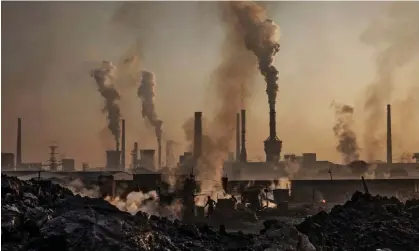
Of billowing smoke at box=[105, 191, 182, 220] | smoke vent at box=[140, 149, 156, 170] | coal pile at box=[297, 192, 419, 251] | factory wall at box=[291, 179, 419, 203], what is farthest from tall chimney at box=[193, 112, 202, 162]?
coal pile at box=[297, 192, 419, 251]

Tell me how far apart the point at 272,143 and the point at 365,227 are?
9.93 m

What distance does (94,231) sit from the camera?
740 cm

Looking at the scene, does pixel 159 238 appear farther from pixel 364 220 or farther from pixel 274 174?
pixel 274 174

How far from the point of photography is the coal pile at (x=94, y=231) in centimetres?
741

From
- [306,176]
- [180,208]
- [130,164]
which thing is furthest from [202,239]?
[306,176]

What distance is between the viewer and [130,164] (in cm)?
2392

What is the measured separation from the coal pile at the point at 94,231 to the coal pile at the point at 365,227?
1.13 m

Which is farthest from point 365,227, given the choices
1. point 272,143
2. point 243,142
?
point 243,142

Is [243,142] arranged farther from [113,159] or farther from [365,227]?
[365,227]

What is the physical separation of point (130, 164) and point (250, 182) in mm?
6480

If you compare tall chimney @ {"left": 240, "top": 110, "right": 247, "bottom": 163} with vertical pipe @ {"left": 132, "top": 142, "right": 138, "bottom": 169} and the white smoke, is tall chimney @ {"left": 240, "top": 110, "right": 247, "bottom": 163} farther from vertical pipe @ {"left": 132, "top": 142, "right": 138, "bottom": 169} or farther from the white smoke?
the white smoke

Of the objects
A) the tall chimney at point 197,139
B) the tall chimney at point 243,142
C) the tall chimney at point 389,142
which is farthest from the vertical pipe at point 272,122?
the tall chimney at point 389,142

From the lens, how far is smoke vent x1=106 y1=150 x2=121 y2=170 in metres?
21.2

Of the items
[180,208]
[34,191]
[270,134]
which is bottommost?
[180,208]
